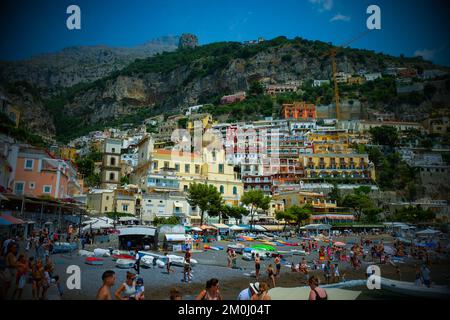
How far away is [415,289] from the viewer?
13.3 metres

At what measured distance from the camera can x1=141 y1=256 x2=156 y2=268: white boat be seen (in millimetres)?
16728

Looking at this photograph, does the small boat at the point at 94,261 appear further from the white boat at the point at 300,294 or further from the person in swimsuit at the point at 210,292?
the person in swimsuit at the point at 210,292

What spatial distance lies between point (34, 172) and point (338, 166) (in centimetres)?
5891

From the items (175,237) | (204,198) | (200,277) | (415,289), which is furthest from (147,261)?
(204,198)

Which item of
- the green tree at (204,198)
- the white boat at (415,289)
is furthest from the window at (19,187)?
the white boat at (415,289)

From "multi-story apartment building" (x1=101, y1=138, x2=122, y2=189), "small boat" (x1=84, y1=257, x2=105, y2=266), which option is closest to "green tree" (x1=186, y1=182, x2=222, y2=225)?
"multi-story apartment building" (x1=101, y1=138, x2=122, y2=189)

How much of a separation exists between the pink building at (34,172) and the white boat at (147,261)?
1295 cm

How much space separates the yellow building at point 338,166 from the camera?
69188 mm

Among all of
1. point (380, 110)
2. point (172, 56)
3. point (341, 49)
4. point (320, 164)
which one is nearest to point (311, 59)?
point (341, 49)

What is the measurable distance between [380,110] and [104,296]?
120923mm

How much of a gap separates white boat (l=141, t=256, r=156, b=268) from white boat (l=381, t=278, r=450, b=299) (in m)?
10.9

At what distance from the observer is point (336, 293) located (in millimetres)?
10133

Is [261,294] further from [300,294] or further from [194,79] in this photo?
[194,79]

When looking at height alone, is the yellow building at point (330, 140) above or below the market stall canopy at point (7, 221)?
above
